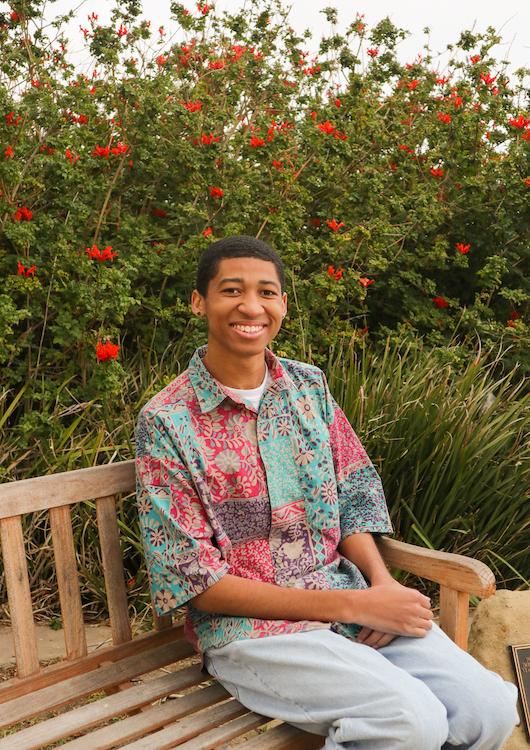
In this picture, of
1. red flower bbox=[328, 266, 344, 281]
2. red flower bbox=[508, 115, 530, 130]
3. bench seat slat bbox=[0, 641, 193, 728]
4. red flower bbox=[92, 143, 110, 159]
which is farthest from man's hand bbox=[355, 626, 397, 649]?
red flower bbox=[508, 115, 530, 130]

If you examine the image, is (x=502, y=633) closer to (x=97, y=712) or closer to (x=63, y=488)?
(x=97, y=712)

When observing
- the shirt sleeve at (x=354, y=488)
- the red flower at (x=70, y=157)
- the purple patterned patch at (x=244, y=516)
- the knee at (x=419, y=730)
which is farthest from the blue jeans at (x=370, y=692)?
the red flower at (x=70, y=157)

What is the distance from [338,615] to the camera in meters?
2.42

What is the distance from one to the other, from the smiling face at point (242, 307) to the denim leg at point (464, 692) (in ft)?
3.22

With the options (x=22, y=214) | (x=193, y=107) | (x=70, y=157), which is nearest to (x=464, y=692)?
(x=22, y=214)

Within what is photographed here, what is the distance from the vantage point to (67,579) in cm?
265

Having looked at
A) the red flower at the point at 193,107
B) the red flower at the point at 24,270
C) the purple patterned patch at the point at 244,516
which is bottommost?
the purple patterned patch at the point at 244,516

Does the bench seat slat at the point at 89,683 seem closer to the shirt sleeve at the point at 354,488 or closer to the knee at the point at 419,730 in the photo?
the shirt sleeve at the point at 354,488

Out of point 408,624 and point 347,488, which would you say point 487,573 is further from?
point 347,488

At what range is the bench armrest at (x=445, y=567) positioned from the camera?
257 centimetres

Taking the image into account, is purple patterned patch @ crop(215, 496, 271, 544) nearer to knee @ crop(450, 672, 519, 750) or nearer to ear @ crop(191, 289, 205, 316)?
ear @ crop(191, 289, 205, 316)

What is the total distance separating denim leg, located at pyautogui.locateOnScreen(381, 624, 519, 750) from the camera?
7.50 feet

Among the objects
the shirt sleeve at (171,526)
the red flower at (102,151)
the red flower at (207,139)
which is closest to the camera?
the shirt sleeve at (171,526)

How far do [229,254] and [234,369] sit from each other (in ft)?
1.14
